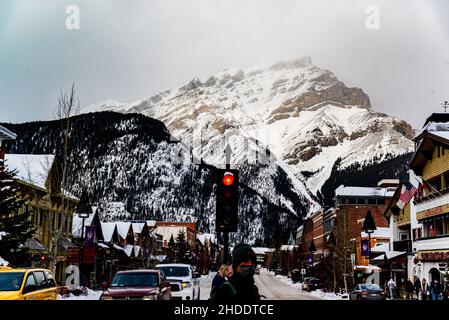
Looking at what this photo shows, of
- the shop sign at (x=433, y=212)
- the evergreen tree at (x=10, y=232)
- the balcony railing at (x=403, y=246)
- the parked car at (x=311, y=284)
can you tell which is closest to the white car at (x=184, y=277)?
the evergreen tree at (x=10, y=232)

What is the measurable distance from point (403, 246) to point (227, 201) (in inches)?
2040

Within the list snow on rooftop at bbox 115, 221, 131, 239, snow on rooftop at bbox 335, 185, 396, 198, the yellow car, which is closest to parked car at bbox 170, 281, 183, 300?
the yellow car

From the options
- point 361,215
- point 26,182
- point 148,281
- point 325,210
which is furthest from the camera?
point 325,210

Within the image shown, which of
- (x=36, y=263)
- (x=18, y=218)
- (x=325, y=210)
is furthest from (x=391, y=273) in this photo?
(x=325, y=210)

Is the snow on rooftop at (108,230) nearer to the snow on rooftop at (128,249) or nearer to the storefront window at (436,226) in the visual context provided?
the snow on rooftop at (128,249)

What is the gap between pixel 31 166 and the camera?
50.1 m

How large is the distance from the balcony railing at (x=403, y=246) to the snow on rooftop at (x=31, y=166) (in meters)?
31.7

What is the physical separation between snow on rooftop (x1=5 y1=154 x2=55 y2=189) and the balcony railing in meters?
31.7

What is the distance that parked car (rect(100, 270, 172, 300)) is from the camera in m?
17.1

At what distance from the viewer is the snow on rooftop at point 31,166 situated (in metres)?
46.8

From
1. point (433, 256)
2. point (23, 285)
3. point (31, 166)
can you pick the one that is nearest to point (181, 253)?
point (31, 166)

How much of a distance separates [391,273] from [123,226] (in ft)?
115
